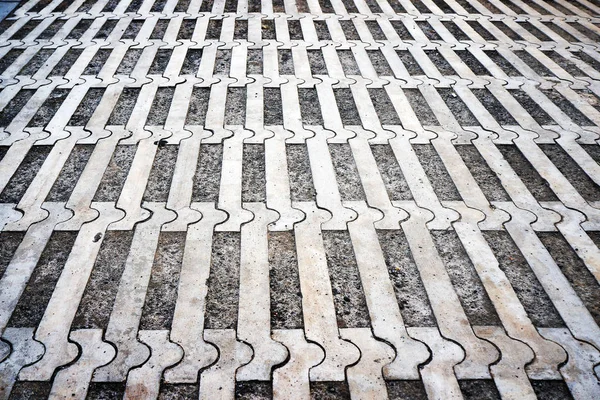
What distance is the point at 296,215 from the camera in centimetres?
315

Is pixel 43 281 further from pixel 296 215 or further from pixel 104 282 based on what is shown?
pixel 296 215

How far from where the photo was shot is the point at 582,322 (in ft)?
8.21

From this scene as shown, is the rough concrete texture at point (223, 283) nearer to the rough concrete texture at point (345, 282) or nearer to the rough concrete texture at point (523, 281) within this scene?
the rough concrete texture at point (345, 282)

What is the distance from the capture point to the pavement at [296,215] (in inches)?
90.0

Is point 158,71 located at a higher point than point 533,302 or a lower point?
higher

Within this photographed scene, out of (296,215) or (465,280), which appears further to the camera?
(296,215)

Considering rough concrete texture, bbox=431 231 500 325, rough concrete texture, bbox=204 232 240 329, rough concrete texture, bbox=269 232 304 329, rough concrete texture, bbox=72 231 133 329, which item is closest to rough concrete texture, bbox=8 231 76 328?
rough concrete texture, bbox=72 231 133 329

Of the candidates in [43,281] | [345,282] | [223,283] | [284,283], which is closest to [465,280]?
[345,282]

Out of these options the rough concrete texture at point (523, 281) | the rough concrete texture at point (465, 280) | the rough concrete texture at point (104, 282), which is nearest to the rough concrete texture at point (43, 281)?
the rough concrete texture at point (104, 282)

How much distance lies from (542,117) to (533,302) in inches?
83.7

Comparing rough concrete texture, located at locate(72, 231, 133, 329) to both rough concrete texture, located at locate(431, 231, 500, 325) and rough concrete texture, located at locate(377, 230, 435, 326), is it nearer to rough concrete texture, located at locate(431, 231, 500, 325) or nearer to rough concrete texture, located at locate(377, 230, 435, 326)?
rough concrete texture, located at locate(377, 230, 435, 326)

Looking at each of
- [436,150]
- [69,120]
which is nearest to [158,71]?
[69,120]

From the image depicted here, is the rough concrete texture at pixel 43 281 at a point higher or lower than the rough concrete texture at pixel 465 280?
higher

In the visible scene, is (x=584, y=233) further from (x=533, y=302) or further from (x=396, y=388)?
(x=396, y=388)
